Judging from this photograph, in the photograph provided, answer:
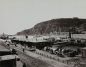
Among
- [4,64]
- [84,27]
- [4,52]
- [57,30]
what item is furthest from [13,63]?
[57,30]

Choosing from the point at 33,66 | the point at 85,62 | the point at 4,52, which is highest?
the point at 4,52

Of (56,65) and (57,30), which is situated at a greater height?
(57,30)

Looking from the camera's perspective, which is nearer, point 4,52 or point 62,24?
point 4,52

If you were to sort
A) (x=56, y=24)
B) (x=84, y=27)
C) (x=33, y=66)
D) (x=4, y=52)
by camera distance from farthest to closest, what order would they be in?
(x=56, y=24) → (x=84, y=27) → (x=33, y=66) → (x=4, y=52)

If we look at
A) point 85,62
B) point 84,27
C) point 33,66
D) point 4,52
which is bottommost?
point 33,66

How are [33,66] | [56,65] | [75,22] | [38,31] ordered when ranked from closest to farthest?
[56,65]
[33,66]
[75,22]
[38,31]

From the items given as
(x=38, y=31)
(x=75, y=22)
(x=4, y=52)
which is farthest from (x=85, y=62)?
(x=38, y=31)

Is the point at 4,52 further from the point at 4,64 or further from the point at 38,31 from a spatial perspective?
the point at 38,31

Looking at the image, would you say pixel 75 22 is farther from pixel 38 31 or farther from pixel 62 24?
pixel 38 31

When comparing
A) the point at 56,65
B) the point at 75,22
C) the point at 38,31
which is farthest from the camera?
the point at 38,31
